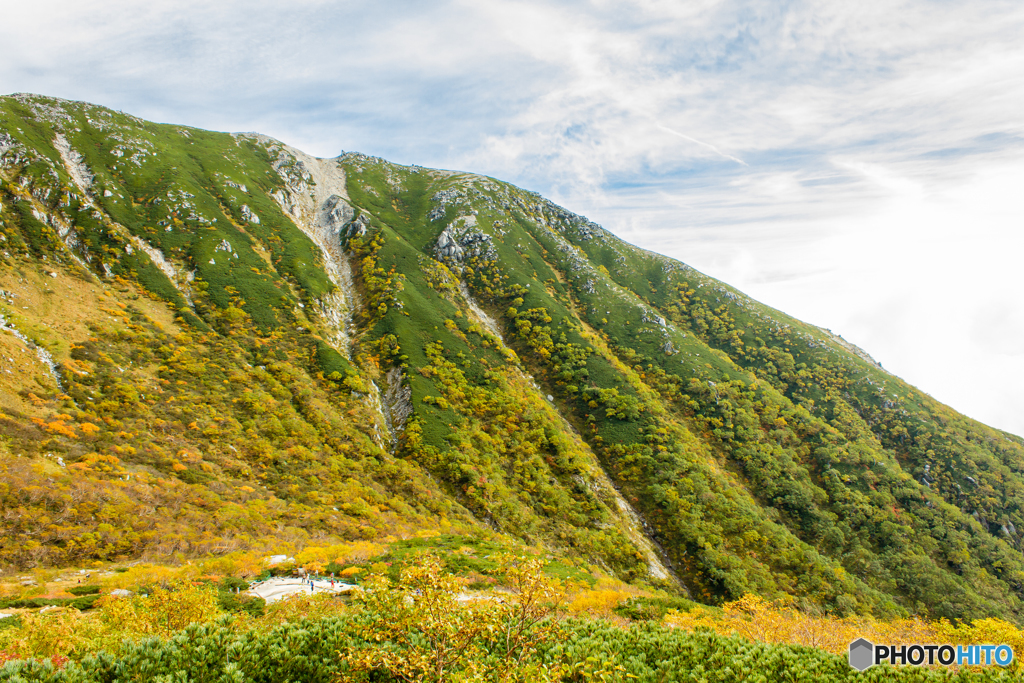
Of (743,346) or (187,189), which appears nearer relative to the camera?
(187,189)

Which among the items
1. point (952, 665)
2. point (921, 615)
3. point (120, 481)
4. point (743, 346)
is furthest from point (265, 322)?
point (743, 346)

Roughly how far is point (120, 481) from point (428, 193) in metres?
131

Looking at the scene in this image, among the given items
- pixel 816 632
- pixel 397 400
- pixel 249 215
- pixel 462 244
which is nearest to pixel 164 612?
pixel 816 632

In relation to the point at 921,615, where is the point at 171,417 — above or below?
above

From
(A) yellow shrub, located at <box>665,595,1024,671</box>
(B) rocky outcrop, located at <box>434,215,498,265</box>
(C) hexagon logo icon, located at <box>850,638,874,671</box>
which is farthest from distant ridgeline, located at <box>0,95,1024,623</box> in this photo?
(C) hexagon logo icon, located at <box>850,638,874,671</box>

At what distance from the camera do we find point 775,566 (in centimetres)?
4906

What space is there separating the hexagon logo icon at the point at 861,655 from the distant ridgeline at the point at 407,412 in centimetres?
3609

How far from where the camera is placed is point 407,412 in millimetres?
60781

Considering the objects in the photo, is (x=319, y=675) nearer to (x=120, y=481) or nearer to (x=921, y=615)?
(x=120, y=481)

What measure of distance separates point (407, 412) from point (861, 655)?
56.9 metres

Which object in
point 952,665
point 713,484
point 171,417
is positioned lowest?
point 713,484

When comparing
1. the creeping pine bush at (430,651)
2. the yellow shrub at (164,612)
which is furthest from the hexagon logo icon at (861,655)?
the yellow shrub at (164,612)

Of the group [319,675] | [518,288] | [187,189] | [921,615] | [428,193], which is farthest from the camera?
[428,193]

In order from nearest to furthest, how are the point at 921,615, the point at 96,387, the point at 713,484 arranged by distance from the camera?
the point at 96,387
the point at 921,615
the point at 713,484
